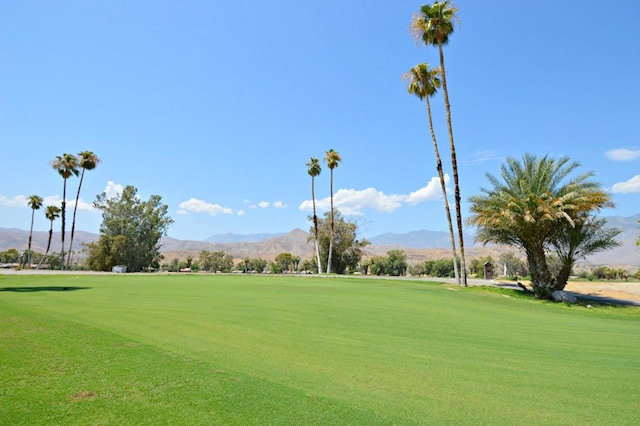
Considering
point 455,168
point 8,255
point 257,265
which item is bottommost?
point 257,265

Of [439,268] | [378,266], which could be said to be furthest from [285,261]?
[439,268]

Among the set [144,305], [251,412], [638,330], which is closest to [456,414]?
[251,412]

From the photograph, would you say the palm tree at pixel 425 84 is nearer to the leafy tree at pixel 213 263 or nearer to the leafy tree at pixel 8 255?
the leafy tree at pixel 213 263

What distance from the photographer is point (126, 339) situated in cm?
715

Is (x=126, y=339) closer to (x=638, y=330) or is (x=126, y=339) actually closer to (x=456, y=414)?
(x=456, y=414)

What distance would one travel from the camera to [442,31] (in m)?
27.8

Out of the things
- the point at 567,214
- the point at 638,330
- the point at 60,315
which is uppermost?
the point at 567,214

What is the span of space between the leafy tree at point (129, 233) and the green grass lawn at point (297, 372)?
53760mm

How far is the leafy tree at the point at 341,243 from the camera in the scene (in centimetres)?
6072

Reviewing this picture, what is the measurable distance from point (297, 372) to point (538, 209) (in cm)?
2195

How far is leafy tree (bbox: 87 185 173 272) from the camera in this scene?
5819 cm

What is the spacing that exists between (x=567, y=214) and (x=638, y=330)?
1210 cm

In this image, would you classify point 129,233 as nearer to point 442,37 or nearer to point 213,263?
point 213,263

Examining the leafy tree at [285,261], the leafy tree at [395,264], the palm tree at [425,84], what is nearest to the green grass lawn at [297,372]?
the palm tree at [425,84]
